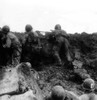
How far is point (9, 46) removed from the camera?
1581 centimetres

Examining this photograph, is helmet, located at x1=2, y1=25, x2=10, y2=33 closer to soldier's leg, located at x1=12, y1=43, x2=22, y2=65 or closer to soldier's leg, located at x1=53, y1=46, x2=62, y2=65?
soldier's leg, located at x1=12, y1=43, x2=22, y2=65

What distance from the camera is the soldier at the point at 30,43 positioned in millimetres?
16812

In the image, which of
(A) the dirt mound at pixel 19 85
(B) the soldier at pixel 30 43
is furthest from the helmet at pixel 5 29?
(A) the dirt mound at pixel 19 85

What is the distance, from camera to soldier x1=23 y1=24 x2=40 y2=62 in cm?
1681

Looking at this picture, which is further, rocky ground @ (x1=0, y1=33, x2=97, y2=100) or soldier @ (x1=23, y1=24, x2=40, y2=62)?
soldier @ (x1=23, y1=24, x2=40, y2=62)

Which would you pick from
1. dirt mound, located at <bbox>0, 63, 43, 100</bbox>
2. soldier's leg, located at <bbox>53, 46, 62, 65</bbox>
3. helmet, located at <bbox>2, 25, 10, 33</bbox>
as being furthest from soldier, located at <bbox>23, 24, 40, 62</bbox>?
dirt mound, located at <bbox>0, 63, 43, 100</bbox>

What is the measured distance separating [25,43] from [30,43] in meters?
0.26

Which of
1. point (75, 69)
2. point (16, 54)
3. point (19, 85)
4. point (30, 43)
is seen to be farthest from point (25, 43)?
point (19, 85)

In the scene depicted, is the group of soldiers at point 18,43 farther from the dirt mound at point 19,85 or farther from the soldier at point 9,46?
the dirt mound at point 19,85

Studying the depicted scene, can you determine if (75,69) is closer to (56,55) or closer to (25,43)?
(56,55)

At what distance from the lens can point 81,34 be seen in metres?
19.8

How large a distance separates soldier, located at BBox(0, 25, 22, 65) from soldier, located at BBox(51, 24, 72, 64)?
241 centimetres

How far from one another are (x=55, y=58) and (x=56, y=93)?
9723mm

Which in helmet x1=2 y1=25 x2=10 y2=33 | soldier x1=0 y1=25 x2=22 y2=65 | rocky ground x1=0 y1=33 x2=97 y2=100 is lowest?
rocky ground x1=0 y1=33 x2=97 y2=100
